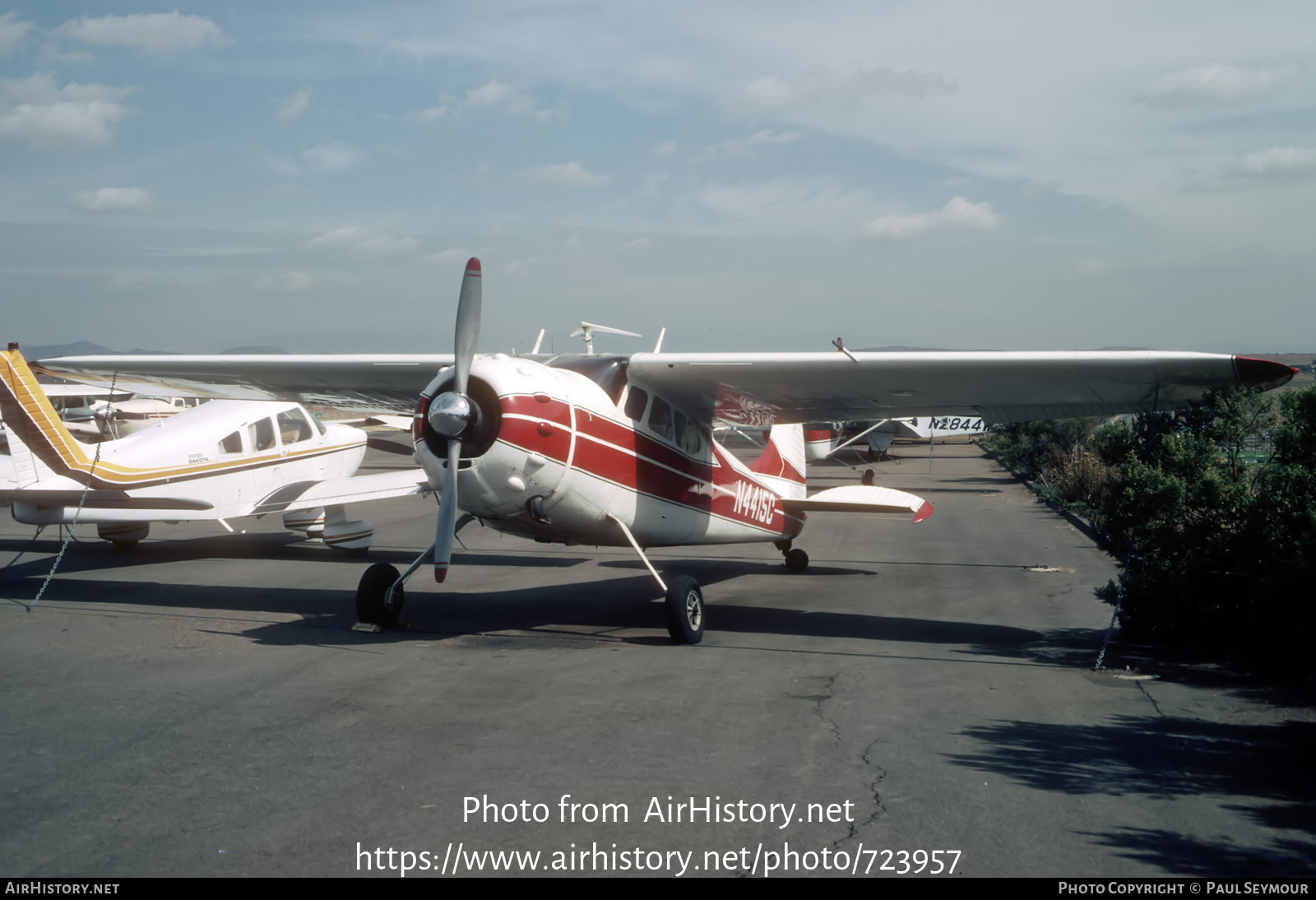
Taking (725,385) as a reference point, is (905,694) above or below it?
below

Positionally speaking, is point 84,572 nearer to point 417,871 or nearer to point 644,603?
point 644,603

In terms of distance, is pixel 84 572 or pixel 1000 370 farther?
pixel 84 572

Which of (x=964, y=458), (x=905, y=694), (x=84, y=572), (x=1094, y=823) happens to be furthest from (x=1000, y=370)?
(x=964, y=458)

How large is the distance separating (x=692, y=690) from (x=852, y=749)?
173 centimetres

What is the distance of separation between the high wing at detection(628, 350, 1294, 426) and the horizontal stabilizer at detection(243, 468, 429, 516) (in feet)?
19.5

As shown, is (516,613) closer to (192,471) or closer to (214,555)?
(192,471)

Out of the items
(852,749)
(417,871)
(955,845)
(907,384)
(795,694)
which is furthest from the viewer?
(907,384)

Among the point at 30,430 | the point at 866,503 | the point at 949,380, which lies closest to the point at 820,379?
the point at 949,380

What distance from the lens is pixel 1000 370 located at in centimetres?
946

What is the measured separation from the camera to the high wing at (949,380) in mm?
8648

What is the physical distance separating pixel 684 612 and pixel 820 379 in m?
2.89

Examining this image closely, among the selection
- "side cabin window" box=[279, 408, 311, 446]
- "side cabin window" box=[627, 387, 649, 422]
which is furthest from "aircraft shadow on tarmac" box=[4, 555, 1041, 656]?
"side cabin window" box=[279, 408, 311, 446]

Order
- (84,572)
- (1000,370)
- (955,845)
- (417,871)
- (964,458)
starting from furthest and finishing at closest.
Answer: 1. (964,458)
2. (84,572)
3. (1000,370)
4. (955,845)
5. (417,871)

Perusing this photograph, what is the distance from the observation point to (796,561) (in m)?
14.3
